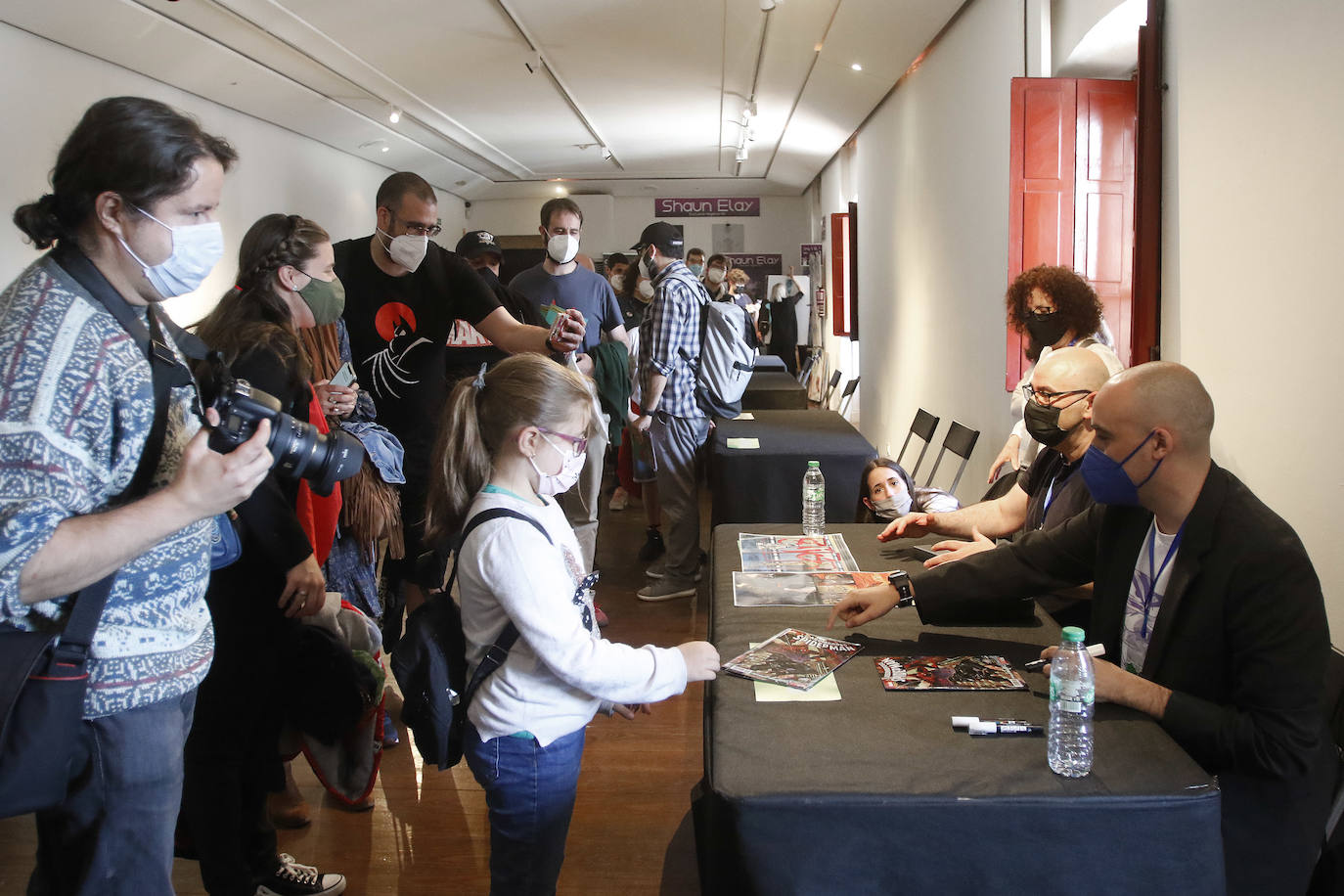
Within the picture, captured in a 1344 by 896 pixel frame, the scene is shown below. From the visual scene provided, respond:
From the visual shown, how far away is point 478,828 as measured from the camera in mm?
2557

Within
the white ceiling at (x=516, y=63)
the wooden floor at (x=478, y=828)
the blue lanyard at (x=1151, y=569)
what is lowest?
the wooden floor at (x=478, y=828)

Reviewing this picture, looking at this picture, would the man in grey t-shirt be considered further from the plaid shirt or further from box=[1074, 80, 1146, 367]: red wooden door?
box=[1074, 80, 1146, 367]: red wooden door

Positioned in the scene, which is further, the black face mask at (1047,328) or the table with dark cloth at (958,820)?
the black face mask at (1047,328)

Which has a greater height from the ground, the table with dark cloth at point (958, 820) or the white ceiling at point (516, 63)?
the white ceiling at point (516, 63)

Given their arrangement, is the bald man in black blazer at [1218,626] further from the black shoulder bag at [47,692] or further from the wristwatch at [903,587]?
the black shoulder bag at [47,692]

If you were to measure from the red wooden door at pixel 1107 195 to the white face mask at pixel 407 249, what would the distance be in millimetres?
2751

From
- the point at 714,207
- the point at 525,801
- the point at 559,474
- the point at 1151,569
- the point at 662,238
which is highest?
the point at 714,207

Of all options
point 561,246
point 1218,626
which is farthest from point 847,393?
point 1218,626

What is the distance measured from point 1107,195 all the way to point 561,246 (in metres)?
2.43

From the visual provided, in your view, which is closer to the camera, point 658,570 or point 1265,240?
point 1265,240

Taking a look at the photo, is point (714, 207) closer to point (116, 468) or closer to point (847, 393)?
point (847, 393)

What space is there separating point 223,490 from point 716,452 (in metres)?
3.43

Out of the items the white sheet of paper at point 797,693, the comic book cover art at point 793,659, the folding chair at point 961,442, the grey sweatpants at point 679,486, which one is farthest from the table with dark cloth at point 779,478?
the white sheet of paper at point 797,693

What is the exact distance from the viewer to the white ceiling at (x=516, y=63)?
17.1 feet
